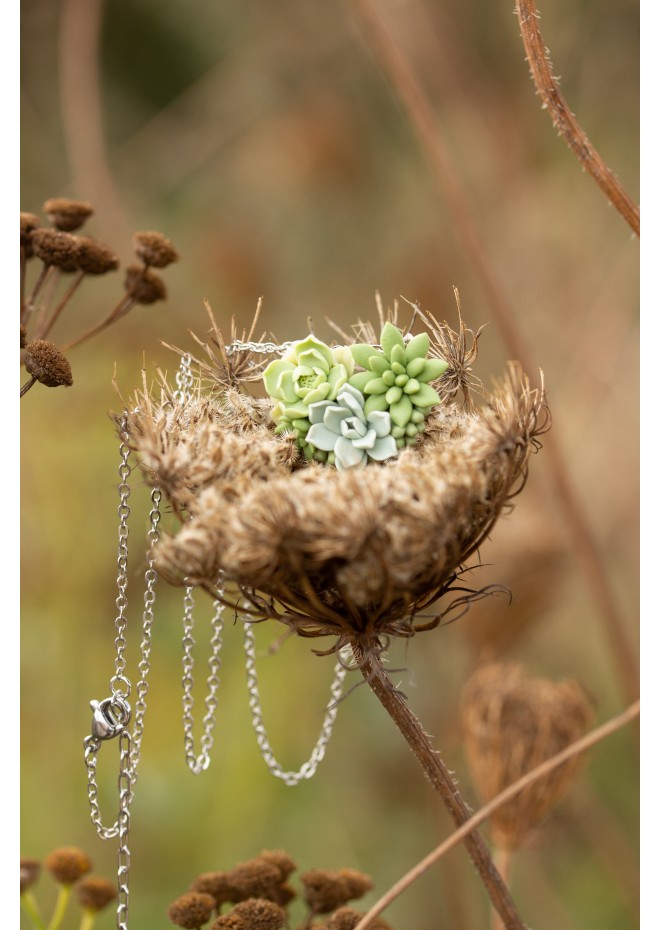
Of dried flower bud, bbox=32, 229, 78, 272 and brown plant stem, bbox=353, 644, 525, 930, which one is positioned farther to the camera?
dried flower bud, bbox=32, 229, 78, 272

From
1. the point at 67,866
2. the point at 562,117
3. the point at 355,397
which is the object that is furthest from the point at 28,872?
the point at 562,117

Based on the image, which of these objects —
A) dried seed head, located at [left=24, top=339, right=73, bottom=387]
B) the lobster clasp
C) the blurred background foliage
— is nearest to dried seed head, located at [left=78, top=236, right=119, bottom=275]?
dried seed head, located at [left=24, top=339, right=73, bottom=387]

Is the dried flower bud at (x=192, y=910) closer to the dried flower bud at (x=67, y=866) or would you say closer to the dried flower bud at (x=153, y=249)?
the dried flower bud at (x=67, y=866)

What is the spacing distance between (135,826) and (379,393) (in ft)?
4.95

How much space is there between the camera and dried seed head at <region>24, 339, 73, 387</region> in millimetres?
609

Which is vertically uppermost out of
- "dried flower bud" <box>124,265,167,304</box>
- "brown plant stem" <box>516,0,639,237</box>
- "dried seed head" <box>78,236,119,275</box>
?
"dried seed head" <box>78,236,119,275</box>

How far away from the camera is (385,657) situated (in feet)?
2.21

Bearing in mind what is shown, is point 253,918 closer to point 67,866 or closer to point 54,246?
point 67,866

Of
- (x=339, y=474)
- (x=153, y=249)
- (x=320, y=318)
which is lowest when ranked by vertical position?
(x=339, y=474)

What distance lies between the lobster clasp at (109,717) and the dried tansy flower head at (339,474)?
16 centimetres

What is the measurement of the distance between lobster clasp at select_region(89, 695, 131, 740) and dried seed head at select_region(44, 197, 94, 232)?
0.38m

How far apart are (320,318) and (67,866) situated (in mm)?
1756

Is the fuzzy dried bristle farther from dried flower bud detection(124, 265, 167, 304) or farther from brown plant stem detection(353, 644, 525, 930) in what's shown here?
dried flower bud detection(124, 265, 167, 304)

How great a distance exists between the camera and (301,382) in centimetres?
63
